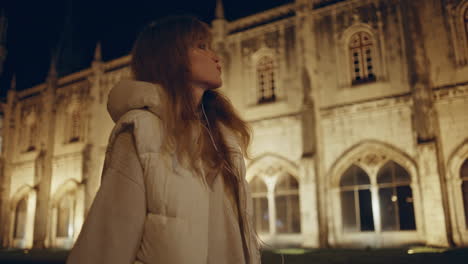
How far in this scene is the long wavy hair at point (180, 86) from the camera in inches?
50.9

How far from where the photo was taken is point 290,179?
45.9 feet

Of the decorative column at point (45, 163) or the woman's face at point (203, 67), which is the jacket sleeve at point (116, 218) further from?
the decorative column at point (45, 163)

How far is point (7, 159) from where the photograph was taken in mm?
21922

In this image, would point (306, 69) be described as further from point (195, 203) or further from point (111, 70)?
point (195, 203)

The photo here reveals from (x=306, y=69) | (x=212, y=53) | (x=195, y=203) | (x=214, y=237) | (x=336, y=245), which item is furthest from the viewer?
(x=306, y=69)

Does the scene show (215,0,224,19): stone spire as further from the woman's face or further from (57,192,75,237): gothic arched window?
the woman's face

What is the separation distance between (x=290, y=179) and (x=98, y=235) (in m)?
13.2

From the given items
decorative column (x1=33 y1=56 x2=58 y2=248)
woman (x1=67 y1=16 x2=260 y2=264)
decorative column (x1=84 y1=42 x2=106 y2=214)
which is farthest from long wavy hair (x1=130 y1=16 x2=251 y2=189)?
decorative column (x1=33 y1=56 x2=58 y2=248)

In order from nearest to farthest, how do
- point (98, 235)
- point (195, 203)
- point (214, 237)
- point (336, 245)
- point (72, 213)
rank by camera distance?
point (98, 235), point (195, 203), point (214, 237), point (336, 245), point (72, 213)

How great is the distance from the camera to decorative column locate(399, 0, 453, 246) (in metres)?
10.8

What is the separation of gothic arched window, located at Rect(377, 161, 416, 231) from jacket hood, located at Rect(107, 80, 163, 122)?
12058mm

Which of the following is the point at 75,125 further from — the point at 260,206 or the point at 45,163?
the point at 260,206

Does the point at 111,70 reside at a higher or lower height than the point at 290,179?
higher

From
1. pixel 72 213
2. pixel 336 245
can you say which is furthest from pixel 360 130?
pixel 72 213
